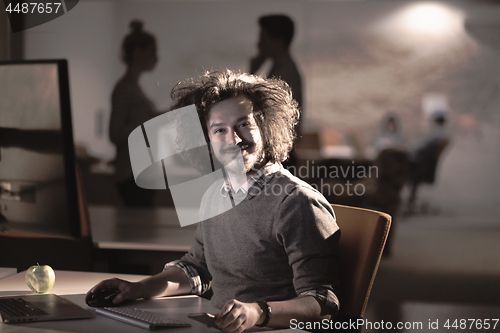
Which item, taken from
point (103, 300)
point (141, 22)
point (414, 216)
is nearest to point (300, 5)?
point (141, 22)

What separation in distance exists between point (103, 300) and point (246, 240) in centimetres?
38

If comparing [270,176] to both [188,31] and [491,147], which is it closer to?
[188,31]

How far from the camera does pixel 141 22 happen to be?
306 cm

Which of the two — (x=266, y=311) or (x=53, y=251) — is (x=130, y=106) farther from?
(x=266, y=311)

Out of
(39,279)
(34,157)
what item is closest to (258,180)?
(39,279)

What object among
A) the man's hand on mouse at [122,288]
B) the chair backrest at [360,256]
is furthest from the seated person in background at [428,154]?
the man's hand on mouse at [122,288]

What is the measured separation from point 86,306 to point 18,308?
15cm

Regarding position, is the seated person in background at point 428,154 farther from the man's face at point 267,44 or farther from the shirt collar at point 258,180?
the shirt collar at point 258,180

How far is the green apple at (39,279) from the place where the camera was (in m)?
1.32

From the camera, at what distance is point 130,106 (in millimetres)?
3137

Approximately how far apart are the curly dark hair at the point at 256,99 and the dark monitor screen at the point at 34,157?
0.51 metres

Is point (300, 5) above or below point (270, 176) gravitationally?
above

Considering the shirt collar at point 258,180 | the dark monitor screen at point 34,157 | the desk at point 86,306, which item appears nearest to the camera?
the desk at point 86,306

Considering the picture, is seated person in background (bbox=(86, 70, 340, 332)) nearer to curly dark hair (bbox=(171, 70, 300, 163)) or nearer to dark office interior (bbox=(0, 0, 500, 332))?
curly dark hair (bbox=(171, 70, 300, 163))
